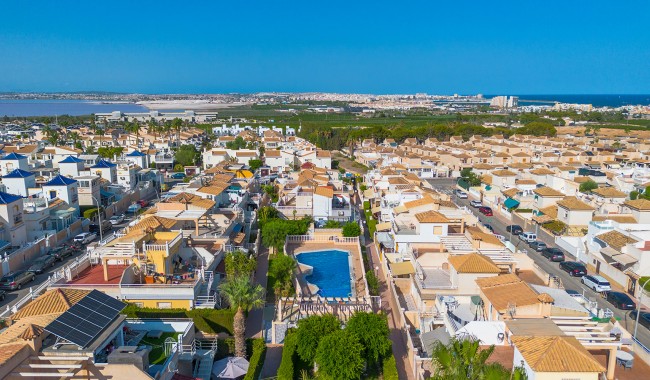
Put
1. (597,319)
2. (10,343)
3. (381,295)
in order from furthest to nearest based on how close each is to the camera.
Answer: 1. (381,295)
2. (597,319)
3. (10,343)

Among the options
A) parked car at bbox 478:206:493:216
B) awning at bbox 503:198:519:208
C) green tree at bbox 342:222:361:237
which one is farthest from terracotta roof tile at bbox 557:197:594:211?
green tree at bbox 342:222:361:237

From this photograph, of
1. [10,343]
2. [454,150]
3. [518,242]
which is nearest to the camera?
[10,343]

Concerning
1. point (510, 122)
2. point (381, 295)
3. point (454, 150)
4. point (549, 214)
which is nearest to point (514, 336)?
point (381, 295)

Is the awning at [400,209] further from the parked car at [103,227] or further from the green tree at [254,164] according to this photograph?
the green tree at [254,164]


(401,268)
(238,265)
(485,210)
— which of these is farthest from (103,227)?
(485,210)

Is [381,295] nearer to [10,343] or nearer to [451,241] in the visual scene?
[451,241]

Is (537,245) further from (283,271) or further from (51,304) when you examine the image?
(51,304)

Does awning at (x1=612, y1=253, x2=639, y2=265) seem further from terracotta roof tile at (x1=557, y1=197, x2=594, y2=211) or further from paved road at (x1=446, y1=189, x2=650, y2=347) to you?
terracotta roof tile at (x1=557, y1=197, x2=594, y2=211)
